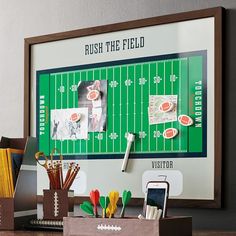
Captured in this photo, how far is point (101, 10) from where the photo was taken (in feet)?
6.91

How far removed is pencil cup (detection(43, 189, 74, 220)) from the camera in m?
1.82

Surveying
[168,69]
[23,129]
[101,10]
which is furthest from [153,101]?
[23,129]

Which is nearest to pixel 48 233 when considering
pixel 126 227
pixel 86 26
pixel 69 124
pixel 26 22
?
pixel 126 227

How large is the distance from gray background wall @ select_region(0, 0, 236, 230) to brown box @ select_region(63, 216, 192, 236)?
27cm

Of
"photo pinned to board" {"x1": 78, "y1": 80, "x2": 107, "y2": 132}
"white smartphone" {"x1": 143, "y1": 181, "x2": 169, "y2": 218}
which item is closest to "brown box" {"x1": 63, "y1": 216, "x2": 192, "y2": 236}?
"white smartphone" {"x1": 143, "y1": 181, "x2": 169, "y2": 218}

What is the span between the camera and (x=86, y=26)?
213 centimetres

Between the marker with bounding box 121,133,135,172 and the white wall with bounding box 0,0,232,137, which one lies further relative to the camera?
the white wall with bounding box 0,0,232,137

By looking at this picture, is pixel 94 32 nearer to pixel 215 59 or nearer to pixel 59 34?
pixel 59 34

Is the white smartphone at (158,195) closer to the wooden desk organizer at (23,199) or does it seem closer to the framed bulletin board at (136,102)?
the framed bulletin board at (136,102)

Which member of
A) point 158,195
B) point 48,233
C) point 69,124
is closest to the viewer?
point 158,195

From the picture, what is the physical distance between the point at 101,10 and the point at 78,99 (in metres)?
0.33

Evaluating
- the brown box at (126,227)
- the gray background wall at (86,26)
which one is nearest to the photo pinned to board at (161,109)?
the gray background wall at (86,26)

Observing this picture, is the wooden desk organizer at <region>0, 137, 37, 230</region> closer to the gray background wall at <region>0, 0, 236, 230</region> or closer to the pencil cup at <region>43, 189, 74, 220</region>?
the pencil cup at <region>43, 189, 74, 220</region>

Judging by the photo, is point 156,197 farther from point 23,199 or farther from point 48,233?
point 23,199
